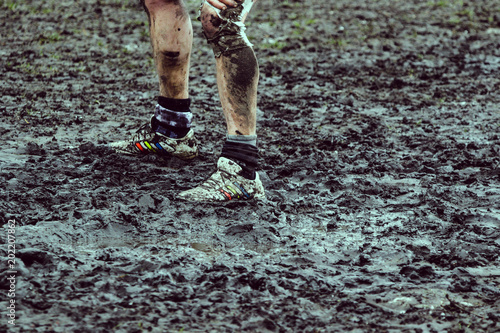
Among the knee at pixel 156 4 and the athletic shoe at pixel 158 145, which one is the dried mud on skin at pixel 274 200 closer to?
the athletic shoe at pixel 158 145

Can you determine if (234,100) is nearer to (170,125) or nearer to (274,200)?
(274,200)

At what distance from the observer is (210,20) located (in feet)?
12.3

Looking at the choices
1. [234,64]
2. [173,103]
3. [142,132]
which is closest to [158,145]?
[142,132]

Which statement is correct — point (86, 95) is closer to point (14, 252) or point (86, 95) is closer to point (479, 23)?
point (14, 252)

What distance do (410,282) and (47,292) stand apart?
1.59 m

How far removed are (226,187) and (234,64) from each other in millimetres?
717

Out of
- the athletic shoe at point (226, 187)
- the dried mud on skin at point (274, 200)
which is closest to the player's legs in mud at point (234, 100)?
the athletic shoe at point (226, 187)

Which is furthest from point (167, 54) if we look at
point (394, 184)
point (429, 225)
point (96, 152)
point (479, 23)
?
point (479, 23)

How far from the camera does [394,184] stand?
427cm

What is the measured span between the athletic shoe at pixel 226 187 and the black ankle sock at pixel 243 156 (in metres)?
0.02

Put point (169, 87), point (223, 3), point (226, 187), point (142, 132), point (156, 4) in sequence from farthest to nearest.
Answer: point (142, 132)
point (169, 87)
point (156, 4)
point (226, 187)
point (223, 3)

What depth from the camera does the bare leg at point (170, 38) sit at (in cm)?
434

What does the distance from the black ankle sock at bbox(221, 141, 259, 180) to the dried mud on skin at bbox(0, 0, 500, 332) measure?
224 mm

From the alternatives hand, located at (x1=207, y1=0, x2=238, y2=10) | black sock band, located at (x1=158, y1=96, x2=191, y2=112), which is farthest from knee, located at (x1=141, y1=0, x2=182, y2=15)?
hand, located at (x1=207, y1=0, x2=238, y2=10)
